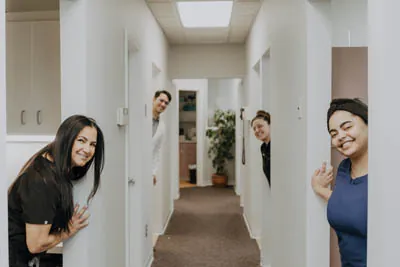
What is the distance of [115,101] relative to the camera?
2732 mm

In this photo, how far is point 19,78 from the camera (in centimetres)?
293

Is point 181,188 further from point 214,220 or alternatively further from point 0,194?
point 0,194

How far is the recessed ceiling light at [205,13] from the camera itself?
13.7 feet

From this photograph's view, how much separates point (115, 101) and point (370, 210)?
1903 millimetres

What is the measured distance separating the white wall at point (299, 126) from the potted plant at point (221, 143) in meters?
5.41

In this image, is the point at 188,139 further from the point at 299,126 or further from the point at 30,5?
the point at 299,126

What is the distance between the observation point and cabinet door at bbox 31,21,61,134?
9.48ft

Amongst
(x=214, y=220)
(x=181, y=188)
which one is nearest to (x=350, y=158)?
(x=214, y=220)

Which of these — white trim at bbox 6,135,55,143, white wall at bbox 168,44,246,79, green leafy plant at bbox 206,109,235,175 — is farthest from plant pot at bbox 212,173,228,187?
white trim at bbox 6,135,55,143

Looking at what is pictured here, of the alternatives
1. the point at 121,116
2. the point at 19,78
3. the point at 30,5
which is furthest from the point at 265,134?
the point at 30,5

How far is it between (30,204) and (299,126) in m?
1.52

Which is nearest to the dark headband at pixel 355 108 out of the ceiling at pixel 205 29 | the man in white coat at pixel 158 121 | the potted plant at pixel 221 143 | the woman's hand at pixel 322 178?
the woman's hand at pixel 322 178

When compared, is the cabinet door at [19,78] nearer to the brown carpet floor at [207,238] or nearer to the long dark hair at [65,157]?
the long dark hair at [65,157]

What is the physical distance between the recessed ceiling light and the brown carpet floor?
8.83 feet
